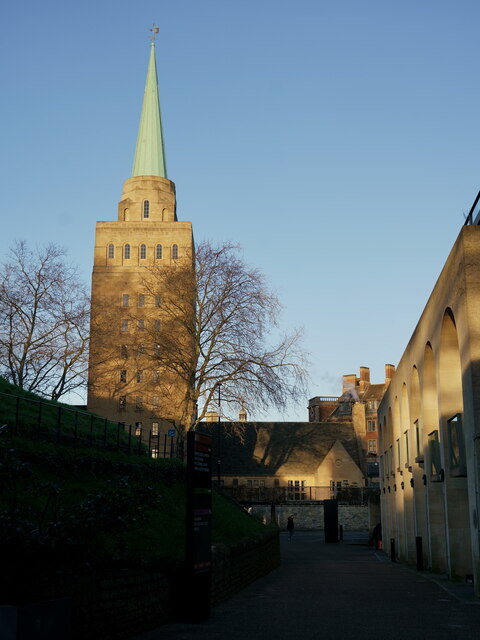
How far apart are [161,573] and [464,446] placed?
28.6 feet

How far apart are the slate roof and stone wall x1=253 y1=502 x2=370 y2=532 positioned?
1049 cm

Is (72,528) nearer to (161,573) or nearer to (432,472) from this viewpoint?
(161,573)

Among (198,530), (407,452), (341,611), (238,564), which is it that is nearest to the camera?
(198,530)

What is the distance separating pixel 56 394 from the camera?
43469mm

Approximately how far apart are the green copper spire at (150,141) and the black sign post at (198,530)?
75397 mm

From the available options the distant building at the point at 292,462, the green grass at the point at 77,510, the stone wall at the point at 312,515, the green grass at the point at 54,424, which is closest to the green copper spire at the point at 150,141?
the distant building at the point at 292,462

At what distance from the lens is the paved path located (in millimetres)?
12094

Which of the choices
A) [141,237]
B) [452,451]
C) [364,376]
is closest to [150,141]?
[141,237]

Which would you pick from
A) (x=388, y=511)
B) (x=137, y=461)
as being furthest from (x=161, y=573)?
(x=388, y=511)

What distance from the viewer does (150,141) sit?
87.5m

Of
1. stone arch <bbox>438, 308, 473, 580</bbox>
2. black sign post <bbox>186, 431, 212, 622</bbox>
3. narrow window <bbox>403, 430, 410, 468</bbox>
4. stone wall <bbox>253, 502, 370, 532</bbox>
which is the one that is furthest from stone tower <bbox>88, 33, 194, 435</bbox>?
black sign post <bbox>186, 431, 212, 622</bbox>

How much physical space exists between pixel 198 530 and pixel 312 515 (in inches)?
2457

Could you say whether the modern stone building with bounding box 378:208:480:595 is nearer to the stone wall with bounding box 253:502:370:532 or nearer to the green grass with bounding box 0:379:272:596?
the green grass with bounding box 0:379:272:596

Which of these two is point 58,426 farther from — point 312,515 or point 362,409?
point 362,409
